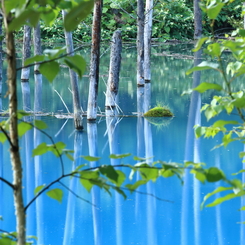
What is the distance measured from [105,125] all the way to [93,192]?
2444 mm

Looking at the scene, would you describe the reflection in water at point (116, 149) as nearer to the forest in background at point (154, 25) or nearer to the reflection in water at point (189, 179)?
the reflection in water at point (189, 179)

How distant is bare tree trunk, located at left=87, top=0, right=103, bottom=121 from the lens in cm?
606

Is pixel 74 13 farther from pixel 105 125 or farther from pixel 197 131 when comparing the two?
pixel 105 125

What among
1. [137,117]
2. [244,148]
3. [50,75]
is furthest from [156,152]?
[50,75]

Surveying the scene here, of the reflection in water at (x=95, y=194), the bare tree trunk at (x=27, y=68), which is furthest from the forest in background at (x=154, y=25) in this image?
the reflection in water at (x=95, y=194)

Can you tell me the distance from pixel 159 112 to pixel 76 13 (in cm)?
673

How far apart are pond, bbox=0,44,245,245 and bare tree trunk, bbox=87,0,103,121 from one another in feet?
0.88

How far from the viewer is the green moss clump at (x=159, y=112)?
7.30m

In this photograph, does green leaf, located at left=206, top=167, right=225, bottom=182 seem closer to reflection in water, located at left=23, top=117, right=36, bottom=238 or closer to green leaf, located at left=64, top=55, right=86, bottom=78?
green leaf, located at left=64, top=55, right=86, bottom=78

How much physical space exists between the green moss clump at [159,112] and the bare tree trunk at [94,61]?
0.99m

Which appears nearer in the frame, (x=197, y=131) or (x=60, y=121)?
(x=197, y=131)

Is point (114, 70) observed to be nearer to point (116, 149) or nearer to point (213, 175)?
point (116, 149)

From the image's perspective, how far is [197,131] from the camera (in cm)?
134

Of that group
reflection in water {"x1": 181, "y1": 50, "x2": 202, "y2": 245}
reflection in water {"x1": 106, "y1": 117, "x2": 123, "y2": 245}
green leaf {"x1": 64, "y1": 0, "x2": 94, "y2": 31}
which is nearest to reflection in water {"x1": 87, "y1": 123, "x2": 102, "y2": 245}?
reflection in water {"x1": 106, "y1": 117, "x2": 123, "y2": 245}
